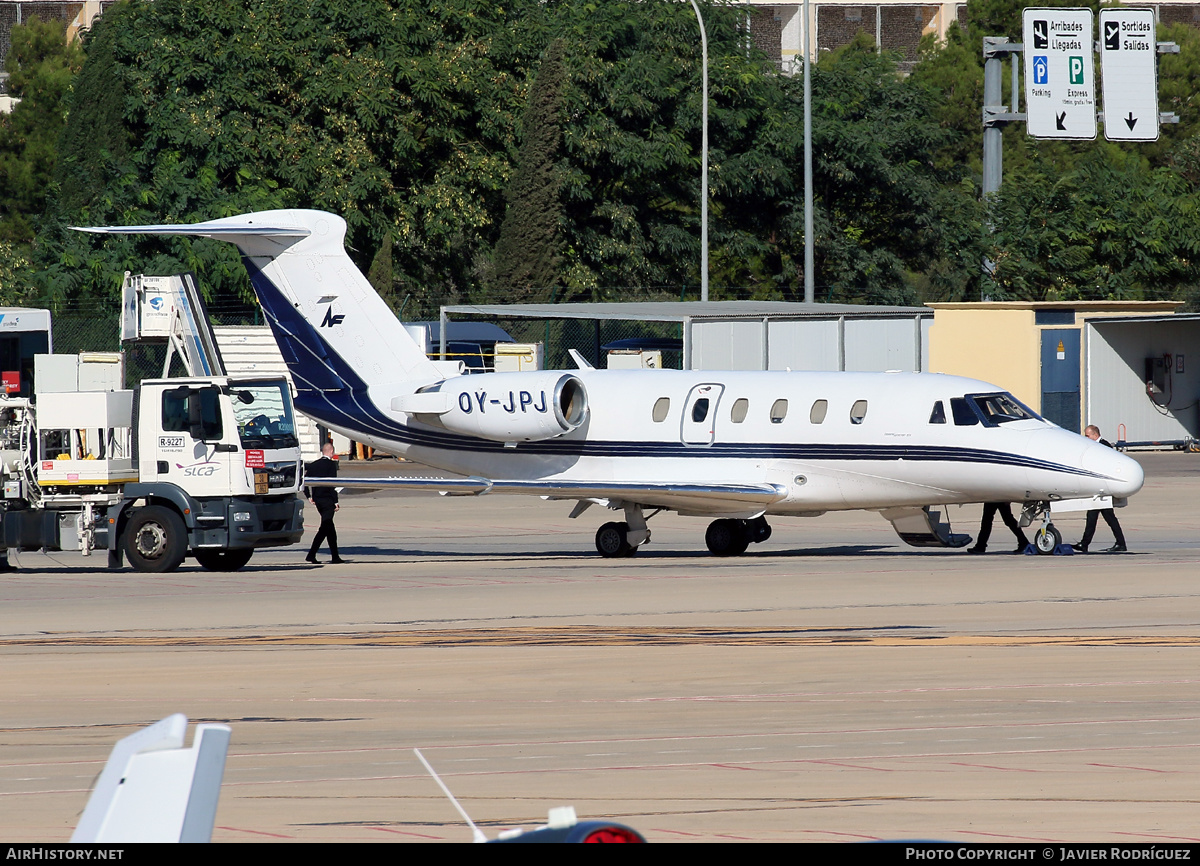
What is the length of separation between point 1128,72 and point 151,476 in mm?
31184

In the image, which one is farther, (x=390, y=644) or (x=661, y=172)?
(x=661, y=172)

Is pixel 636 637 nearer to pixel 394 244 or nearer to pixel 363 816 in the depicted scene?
pixel 363 816

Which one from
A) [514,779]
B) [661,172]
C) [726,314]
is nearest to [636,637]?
[514,779]

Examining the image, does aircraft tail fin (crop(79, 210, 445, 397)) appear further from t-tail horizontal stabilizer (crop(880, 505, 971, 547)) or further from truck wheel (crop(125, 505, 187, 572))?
t-tail horizontal stabilizer (crop(880, 505, 971, 547))

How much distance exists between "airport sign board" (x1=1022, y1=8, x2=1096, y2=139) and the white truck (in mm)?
27674

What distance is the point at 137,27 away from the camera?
64.7m

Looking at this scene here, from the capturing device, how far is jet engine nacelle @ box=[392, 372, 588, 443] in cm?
2578

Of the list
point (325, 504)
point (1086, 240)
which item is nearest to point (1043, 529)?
point (325, 504)

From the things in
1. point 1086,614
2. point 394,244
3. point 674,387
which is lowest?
point 1086,614

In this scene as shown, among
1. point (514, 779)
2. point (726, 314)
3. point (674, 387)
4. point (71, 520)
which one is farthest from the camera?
point (726, 314)

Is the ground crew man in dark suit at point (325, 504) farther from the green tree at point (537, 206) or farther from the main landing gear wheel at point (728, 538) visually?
the green tree at point (537, 206)

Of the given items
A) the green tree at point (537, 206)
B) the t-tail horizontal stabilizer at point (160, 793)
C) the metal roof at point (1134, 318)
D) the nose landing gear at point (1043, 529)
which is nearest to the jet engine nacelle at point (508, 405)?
the nose landing gear at point (1043, 529)

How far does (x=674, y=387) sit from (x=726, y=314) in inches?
781

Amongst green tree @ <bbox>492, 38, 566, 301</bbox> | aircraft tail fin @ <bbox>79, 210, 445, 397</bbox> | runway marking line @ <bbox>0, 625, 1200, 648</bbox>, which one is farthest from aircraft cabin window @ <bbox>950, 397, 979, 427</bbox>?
green tree @ <bbox>492, 38, 566, 301</bbox>
